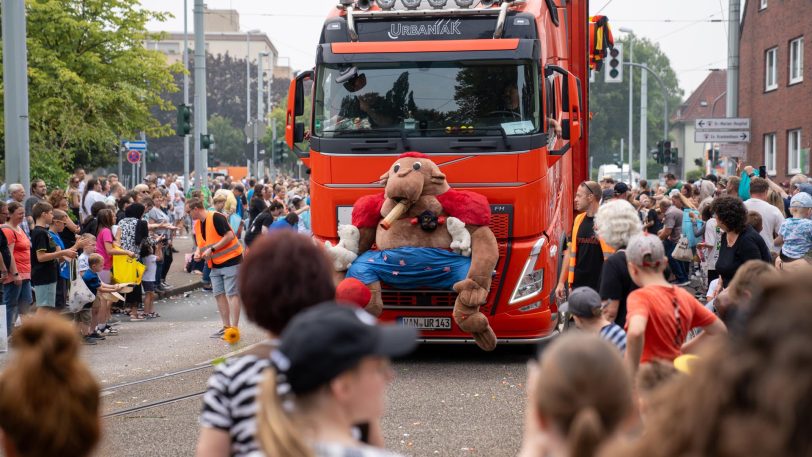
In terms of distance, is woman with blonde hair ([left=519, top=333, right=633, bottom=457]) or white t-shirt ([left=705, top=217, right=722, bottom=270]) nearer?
woman with blonde hair ([left=519, top=333, right=633, bottom=457])

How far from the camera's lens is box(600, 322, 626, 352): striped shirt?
17.9ft

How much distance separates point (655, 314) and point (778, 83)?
1369 inches

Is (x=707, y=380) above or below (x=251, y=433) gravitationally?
above

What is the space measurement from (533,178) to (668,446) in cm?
886

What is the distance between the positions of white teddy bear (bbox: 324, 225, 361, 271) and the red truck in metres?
0.42

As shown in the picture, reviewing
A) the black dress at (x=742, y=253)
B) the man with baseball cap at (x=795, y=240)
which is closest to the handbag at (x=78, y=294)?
the man with baseball cap at (x=795, y=240)

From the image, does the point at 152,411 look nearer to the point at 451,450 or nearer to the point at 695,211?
the point at 451,450

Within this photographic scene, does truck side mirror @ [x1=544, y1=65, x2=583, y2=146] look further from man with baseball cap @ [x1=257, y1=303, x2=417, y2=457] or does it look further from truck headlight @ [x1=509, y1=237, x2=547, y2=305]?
man with baseball cap @ [x1=257, y1=303, x2=417, y2=457]

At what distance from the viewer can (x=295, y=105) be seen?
38.1 feet

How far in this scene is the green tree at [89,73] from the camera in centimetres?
2978

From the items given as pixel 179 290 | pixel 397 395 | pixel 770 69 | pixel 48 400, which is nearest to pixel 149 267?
pixel 179 290

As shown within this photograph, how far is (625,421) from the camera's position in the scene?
98.5 inches

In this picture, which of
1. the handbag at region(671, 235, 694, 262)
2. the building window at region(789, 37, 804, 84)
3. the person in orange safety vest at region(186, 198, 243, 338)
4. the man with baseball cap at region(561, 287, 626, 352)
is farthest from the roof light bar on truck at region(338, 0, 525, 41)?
the building window at region(789, 37, 804, 84)

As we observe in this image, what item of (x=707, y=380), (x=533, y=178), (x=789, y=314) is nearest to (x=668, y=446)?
(x=707, y=380)
